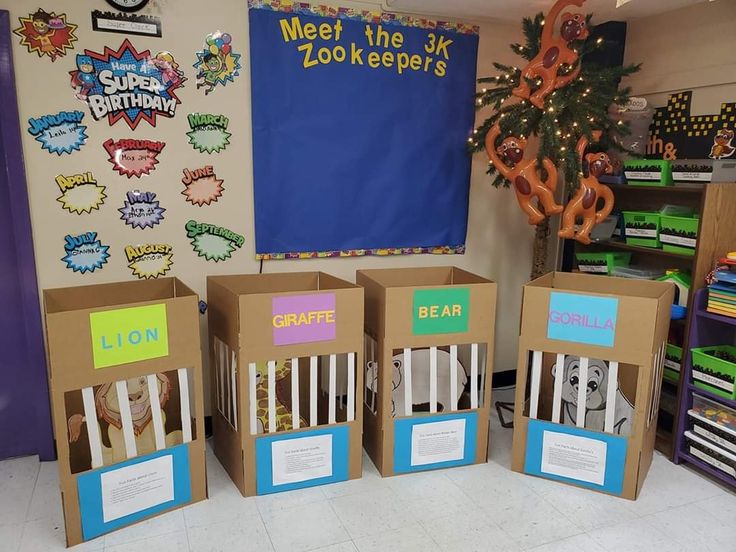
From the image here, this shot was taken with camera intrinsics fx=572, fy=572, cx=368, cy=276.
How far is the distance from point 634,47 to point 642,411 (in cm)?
200

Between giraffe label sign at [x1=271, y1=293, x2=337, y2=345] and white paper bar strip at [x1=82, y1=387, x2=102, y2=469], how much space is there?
0.67 metres

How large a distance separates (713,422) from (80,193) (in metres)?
2.86

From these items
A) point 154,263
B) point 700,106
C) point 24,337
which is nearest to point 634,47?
point 700,106

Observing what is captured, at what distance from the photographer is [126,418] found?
81.2 inches

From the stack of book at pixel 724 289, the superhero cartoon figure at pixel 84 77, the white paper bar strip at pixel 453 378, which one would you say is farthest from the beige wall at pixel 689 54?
the superhero cartoon figure at pixel 84 77

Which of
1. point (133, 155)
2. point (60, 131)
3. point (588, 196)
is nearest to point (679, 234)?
point (588, 196)

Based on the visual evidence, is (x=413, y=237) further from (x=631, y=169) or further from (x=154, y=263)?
(x=154, y=263)

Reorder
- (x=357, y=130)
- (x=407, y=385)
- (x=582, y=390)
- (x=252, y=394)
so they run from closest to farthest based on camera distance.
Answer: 1. (x=252, y=394)
2. (x=582, y=390)
3. (x=407, y=385)
4. (x=357, y=130)

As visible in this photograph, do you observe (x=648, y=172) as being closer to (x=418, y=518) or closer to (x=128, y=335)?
(x=418, y=518)

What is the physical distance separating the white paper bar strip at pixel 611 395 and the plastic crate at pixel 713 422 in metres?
0.45

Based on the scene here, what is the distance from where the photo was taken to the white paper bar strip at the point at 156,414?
2.12m

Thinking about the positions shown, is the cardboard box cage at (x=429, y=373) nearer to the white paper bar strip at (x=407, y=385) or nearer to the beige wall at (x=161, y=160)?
the white paper bar strip at (x=407, y=385)

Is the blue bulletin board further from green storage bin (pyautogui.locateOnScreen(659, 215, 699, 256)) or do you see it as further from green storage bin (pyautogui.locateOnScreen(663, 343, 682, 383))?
green storage bin (pyautogui.locateOnScreen(663, 343, 682, 383))

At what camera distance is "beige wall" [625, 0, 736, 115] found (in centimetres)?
265
